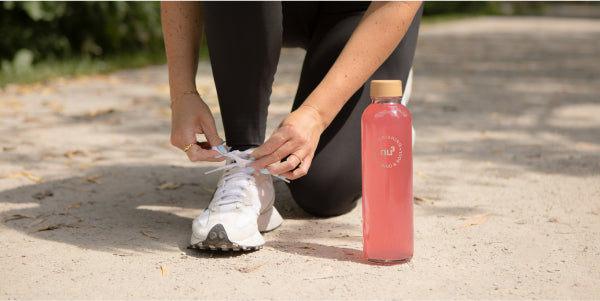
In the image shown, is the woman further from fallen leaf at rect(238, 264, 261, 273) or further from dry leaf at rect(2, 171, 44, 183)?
dry leaf at rect(2, 171, 44, 183)

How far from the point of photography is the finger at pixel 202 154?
5.74 ft

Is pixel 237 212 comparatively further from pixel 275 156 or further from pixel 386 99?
pixel 386 99

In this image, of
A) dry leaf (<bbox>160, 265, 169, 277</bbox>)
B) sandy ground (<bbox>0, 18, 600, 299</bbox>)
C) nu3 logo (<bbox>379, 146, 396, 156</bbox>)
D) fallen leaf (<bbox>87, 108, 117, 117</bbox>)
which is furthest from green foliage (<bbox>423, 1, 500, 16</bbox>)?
dry leaf (<bbox>160, 265, 169, 277</bbox>)

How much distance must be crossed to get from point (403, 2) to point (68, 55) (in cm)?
577

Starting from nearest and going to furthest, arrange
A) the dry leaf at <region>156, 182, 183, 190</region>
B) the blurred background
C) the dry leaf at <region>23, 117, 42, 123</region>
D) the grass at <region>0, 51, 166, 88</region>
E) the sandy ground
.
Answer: the sandy ground
the dry leaf at <region>156, 182, 183, 190</region>
the dry leaf at <region>23, 117, 42, 123</region>
the grass at <region>0, 51, 166, 88</region>
the blurred background

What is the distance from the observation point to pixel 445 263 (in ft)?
5.59

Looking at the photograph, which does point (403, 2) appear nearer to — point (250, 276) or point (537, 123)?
point (250, 276)

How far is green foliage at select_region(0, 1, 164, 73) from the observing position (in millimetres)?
6186

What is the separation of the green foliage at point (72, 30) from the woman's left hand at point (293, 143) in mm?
4775

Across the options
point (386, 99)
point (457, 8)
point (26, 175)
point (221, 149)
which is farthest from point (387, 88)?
point (457, 8)

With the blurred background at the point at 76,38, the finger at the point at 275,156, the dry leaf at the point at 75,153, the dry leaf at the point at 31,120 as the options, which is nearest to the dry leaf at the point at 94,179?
the dry leaf at the point at 75,153

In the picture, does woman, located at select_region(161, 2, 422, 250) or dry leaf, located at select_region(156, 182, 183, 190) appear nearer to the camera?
woman, located at select_region(161, 2, 422, 250)

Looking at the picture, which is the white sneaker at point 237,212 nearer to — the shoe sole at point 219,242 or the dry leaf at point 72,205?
the shoe sole at point 219,242

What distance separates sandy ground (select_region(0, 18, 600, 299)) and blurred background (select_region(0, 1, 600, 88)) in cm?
169
